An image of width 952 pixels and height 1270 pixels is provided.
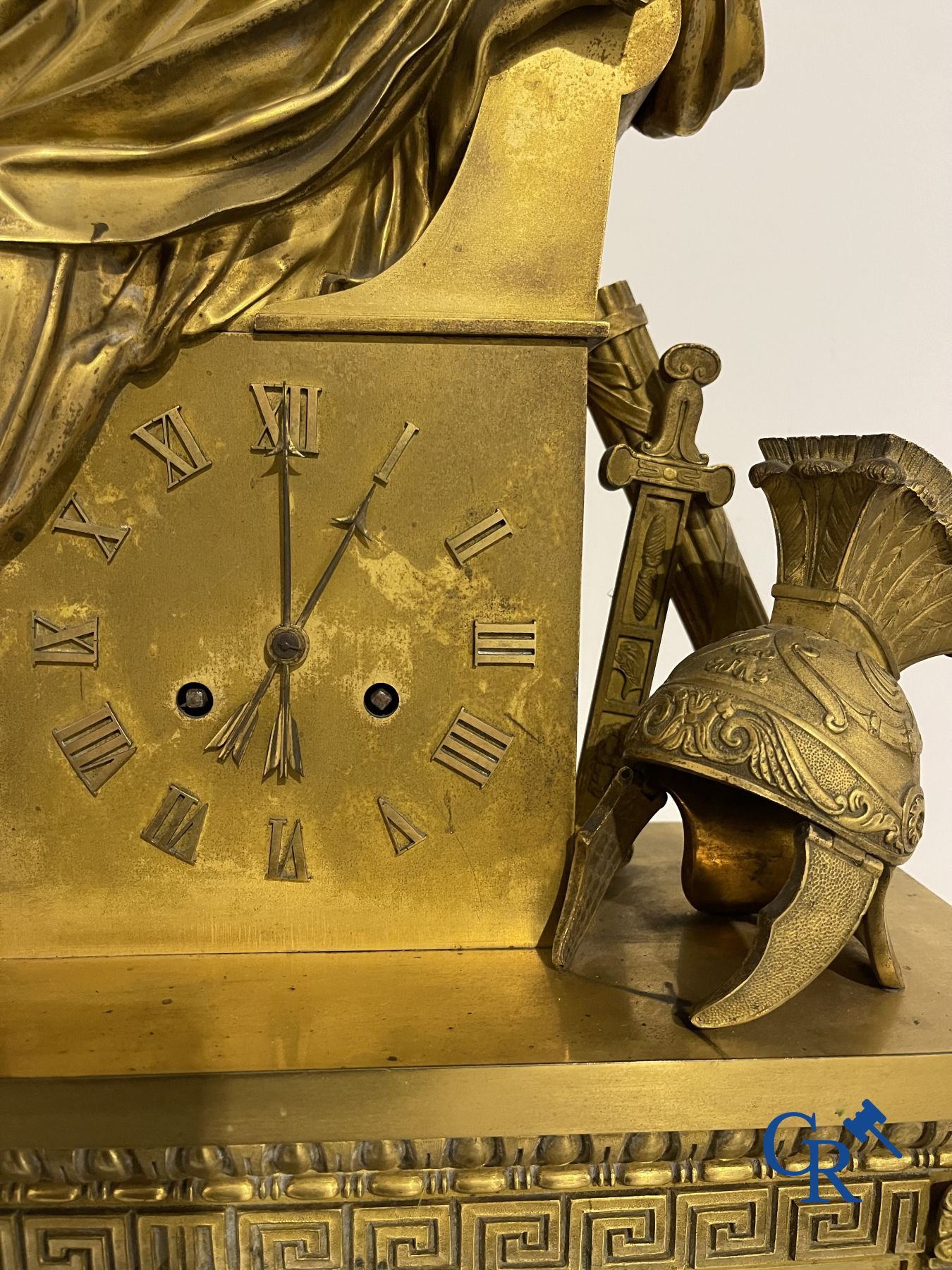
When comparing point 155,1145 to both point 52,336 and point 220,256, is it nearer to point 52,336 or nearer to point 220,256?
point 52,336

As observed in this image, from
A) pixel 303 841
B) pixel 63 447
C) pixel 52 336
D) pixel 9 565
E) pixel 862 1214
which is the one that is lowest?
pixel 862 1214

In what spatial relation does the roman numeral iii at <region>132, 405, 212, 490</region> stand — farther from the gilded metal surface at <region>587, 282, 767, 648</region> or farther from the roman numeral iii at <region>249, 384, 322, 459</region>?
the gilded metal surface at <region>587, 282, 767, 648</region>

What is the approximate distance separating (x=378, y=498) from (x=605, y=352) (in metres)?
0.45

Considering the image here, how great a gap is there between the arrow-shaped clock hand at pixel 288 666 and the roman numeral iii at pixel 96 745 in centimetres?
11

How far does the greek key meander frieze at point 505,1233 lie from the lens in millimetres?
1378

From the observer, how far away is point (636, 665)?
1769 millimetres

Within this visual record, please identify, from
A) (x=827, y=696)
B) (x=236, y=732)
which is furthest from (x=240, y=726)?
(x=827, y=696)

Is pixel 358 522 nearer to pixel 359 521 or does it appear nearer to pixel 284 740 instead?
pixel 359 521

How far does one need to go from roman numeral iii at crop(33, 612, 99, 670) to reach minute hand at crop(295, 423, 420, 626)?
262mm

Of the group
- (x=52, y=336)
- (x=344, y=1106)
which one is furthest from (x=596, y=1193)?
(x=52, y=336)

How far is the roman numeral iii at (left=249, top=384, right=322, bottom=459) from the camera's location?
1.54m

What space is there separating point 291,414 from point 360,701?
1.24ft

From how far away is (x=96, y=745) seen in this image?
1.59 metres

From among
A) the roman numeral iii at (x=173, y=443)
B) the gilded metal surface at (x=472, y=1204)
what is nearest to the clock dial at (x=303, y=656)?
the roman numeral iii at (x=173, y=443)
